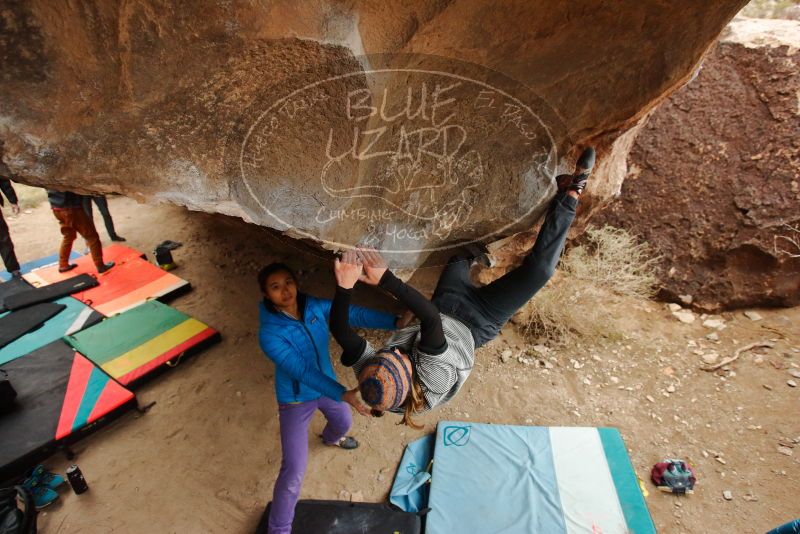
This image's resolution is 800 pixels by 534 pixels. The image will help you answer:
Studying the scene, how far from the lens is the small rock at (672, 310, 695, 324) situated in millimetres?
3688

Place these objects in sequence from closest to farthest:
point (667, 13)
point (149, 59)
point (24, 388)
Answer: point (149, 59) < point (667, 13) < point (24, 388)

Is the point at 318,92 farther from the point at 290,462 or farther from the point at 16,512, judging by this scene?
the point at 16,512

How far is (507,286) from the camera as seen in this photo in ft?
6.75

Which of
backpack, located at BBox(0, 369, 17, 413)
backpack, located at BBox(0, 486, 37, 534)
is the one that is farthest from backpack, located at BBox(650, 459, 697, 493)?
backpack, located at BBox(0, 369, 17, 413)

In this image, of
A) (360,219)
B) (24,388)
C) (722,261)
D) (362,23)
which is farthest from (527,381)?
(24,388)

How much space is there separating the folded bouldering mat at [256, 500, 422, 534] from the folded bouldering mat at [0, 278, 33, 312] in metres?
3.83

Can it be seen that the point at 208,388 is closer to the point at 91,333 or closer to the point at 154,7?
the point at 91,333

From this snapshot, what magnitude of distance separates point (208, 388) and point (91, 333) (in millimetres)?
1351

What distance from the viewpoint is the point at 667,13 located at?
1680 millimetres

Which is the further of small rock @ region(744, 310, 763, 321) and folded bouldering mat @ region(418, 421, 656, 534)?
small rock @ region(744, 310, 763, 321)

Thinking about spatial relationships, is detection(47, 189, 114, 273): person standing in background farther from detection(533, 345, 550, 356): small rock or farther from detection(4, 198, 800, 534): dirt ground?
detection(533, 345, 550, 356): small rock

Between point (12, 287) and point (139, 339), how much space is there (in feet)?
6.85

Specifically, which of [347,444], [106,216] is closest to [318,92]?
[347,444]

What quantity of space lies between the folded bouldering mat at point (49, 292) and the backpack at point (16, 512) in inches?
97.5
